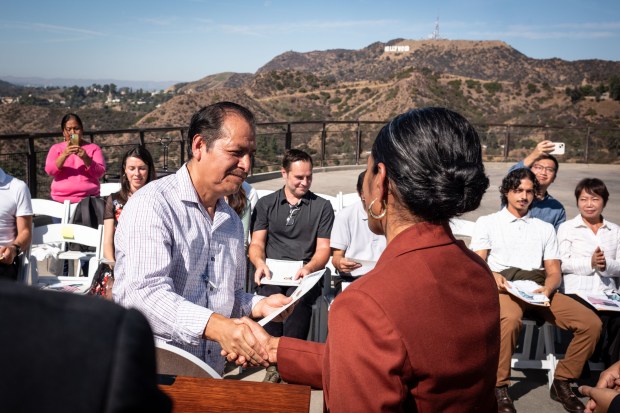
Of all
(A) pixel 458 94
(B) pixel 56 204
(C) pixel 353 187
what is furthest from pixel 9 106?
(A) pixel 458 94

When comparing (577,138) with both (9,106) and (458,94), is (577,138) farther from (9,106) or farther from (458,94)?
(9,106)

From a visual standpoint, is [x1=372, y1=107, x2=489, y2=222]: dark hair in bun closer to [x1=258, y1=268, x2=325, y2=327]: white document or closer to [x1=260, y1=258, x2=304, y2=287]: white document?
[x1=258, y1=268, x2=325, y2=327]: white document

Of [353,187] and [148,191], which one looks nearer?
[148,191]

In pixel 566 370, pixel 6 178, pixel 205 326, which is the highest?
pixel 6 178

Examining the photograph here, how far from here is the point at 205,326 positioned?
2223 mm

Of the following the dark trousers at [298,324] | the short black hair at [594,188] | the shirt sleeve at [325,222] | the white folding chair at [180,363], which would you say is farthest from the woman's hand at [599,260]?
the white folding chair at [180,363]

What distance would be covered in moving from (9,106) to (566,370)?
40.6 metres

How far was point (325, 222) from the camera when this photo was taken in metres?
5.27

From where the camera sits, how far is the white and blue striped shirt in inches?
87.4

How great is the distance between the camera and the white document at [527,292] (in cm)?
416

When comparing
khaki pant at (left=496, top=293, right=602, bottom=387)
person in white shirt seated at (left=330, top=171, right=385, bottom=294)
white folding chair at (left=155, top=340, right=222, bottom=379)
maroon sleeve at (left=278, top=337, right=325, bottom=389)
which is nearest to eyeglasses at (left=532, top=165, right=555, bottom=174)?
khaki pant at (left=496, top=293, right=602, bottom=387)

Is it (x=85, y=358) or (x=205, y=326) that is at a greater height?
(x=85, y=358)

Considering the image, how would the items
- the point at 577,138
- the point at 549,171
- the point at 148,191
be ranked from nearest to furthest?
1. the point at 148,191
2. the point at 549,171
3. the point at 577,138

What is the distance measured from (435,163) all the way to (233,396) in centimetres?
94
